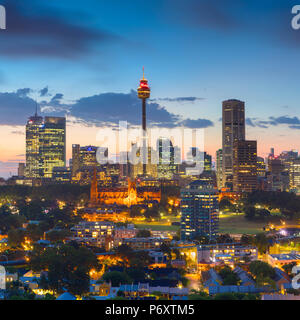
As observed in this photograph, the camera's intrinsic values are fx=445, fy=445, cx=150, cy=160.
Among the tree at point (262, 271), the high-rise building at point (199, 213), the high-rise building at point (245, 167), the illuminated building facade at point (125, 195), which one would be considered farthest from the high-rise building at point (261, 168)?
the tree at point (262, 271)

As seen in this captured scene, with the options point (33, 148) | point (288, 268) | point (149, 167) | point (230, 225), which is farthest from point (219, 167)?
point (288, 268)

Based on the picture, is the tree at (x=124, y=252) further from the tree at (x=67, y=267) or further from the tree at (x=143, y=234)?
the tree at (x=143, y=234)

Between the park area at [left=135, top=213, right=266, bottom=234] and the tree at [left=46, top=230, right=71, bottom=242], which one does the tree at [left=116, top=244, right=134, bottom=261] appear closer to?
the tree at [left=46, top=230, right=71, bottom=242]

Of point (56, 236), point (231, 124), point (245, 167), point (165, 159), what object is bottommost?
point (56, 236)

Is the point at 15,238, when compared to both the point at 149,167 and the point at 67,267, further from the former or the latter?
the point at 149,167
